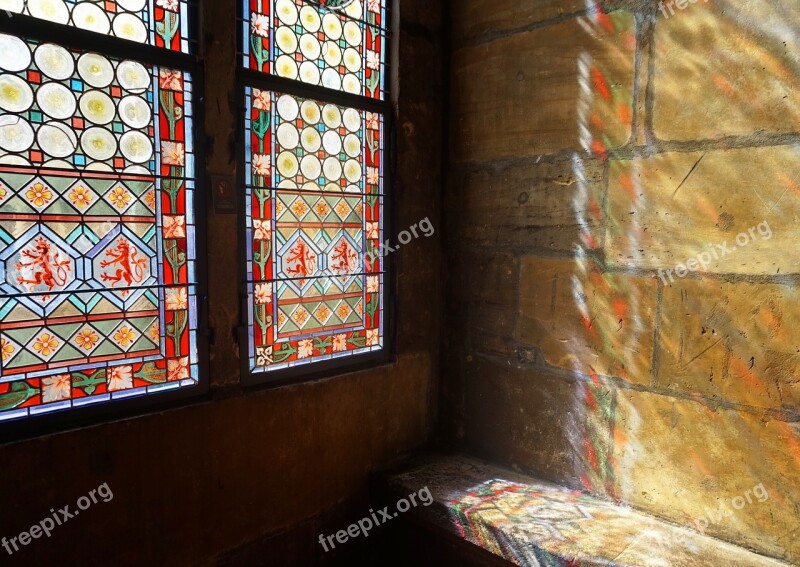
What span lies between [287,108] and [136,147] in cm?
63

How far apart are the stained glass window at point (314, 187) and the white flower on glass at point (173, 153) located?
23cm

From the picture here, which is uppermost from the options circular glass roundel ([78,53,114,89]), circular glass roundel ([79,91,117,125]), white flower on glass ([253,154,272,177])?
circular glass roundel ([78,53,114,89])

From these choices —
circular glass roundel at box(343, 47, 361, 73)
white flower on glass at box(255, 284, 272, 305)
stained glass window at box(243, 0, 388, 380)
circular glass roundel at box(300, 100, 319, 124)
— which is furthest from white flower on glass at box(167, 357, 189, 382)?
circular glass roundel at box(343, 47, 361, 73)

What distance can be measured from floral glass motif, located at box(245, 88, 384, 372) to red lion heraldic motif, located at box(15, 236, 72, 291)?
0.62 meters

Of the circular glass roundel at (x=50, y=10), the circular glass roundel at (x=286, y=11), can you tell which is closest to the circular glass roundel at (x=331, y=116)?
the circular glass roundel at (x=286, y=11)

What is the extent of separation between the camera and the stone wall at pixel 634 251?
6.13ft

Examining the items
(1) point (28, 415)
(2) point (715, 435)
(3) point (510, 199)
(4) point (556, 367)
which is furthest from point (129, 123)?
(2) point (715, 435)

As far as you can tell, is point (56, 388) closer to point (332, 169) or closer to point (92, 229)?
point (92, 229)

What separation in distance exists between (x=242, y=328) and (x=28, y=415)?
713 mm

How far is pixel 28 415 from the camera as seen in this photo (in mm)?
1635

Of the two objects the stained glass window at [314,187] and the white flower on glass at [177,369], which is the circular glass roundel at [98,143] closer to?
the stained glass window at [314,187]

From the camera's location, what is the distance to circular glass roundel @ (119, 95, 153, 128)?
1777 millimetres

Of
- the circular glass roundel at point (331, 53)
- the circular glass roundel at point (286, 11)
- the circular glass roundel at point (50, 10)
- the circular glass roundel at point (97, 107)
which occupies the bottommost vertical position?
the circular glass roundel at point (97, 107)

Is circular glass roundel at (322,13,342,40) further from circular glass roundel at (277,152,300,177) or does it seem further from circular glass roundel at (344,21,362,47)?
circular glass roundel at (277,152,300,177)
